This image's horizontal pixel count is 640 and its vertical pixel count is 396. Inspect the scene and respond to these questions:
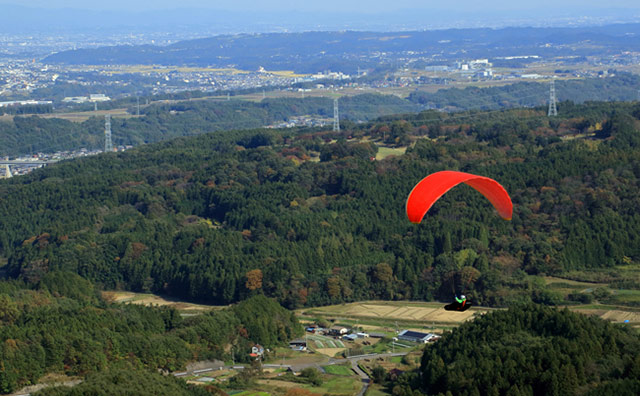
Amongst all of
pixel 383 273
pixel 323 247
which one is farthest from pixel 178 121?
pixel 383 273

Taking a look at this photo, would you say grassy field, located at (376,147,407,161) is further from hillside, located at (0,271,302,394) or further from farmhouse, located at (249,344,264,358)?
farmhouse, located at (249,344,264,358)

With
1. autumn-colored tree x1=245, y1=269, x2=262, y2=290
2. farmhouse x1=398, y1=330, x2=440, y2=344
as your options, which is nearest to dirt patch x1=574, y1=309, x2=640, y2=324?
farmhouse x1=398, y1=330, x2=440, y2=344

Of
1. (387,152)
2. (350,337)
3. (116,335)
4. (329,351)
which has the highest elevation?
(387,152)

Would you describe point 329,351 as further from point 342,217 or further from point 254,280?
point 342,217

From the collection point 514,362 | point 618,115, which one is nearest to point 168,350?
point 514,362

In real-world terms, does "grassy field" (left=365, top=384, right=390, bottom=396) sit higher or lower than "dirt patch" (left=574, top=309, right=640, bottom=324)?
higher
